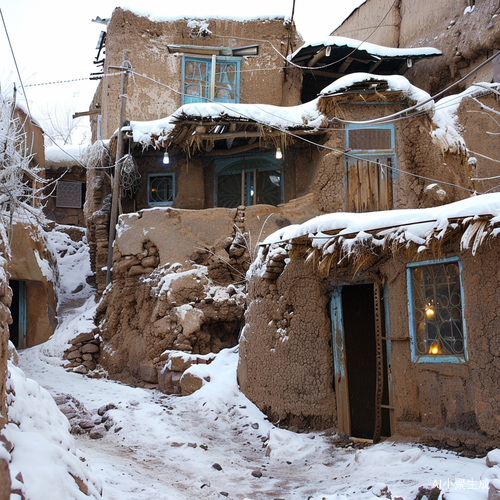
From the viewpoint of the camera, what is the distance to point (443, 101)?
13773 mm

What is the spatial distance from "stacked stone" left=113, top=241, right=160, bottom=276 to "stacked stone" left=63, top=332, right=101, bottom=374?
1.51 metres

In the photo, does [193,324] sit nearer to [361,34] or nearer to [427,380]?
[427,380]

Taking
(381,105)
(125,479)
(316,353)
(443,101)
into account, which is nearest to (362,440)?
(316,353)

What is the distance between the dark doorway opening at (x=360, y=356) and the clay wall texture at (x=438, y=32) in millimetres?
9364

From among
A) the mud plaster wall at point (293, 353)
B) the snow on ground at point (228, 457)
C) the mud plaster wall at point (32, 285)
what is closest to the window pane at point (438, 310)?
the snow on ground at point (228, 457)

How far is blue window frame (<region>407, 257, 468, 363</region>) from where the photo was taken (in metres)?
6.13

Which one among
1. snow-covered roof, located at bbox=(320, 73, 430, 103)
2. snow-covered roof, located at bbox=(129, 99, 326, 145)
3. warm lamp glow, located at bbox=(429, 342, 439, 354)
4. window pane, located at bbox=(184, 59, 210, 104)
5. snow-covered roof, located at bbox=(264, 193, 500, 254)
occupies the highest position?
window pane, located at bbox=(184, 59, 210, 104)

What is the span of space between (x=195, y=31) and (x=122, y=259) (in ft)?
23.6

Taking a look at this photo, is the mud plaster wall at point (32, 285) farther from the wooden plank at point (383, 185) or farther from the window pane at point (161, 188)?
the wooden plank at point (383, 185)

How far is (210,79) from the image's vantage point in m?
15.2

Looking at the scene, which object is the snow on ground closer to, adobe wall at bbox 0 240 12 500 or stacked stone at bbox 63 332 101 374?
adobe wall at bbox 0 240 12 500

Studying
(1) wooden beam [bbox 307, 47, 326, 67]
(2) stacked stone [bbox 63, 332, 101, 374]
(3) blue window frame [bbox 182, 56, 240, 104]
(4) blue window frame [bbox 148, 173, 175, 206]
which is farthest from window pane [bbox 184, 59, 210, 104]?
(2) stacked stone [bbox 63, 332, 101, 374]

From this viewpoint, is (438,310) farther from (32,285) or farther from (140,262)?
(32,285)

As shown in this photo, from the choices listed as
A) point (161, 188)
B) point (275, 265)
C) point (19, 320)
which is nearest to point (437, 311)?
point (275, 265)
